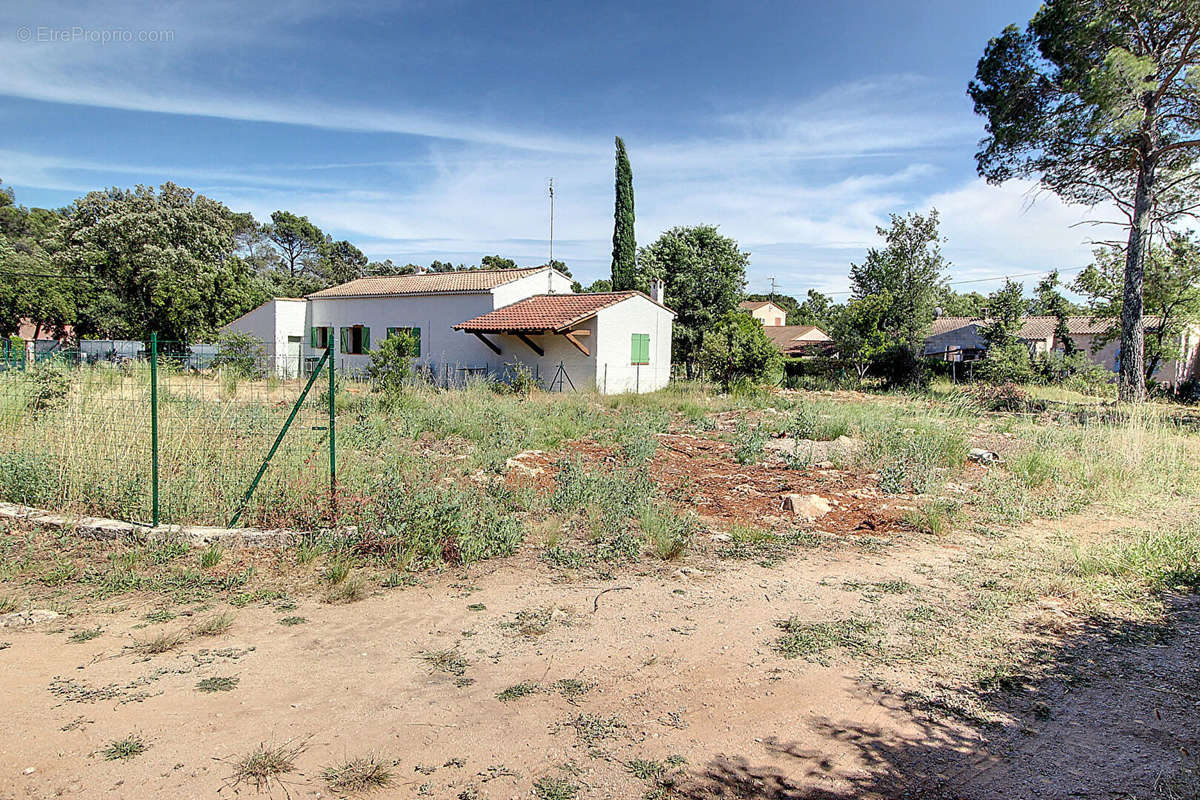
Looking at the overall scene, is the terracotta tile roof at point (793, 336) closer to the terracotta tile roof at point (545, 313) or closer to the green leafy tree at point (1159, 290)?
the green leafy tree at point (1159, 290)

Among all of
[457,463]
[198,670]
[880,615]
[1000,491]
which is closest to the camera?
[198,670]

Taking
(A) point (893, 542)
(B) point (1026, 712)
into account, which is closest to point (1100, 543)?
(A) point (893, 542)

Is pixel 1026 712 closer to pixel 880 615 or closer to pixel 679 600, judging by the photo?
pixel 880 615

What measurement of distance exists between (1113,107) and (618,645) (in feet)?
65.7

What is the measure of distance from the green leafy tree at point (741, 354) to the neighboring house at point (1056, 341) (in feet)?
42.5

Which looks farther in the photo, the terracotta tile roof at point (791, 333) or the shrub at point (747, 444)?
the terracotta tile roof at point (791, 333)

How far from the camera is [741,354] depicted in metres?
21.0

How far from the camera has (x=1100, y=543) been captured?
632 centimetres

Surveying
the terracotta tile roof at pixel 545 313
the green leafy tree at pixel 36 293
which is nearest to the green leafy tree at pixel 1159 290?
the terracotta tile roof at pixel 545 313

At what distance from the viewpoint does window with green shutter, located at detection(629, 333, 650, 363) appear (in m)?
23.2

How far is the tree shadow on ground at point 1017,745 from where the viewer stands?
9.07ft

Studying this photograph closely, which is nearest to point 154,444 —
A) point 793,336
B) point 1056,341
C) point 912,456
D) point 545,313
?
point 912,456

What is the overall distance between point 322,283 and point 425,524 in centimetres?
5198

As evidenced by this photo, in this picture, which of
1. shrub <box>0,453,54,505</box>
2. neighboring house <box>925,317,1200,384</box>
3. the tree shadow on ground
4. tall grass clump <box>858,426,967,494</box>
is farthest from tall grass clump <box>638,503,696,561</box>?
neighboring house <box>925,317,1200,384</box>
